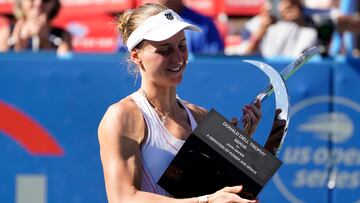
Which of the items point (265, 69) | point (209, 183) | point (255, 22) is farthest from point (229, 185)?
point (255, 22)

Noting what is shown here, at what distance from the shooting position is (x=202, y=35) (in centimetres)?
689

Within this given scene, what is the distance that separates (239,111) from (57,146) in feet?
3.99

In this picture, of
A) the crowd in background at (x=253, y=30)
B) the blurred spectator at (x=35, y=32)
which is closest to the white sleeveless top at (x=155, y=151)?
the crowd in background at (x=253, y=30)

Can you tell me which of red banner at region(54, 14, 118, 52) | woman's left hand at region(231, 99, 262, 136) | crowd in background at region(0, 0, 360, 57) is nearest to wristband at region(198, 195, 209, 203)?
woman's left hand at region(231, 99, 262, 136)

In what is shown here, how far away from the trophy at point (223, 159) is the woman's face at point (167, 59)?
0.25 m

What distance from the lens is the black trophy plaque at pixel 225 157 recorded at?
136 inches

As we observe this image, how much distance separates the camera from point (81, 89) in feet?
20.2

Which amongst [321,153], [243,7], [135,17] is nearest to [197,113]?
[135,17]

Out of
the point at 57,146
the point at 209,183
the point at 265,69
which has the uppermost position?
the point at 265,69

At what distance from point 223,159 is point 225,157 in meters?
0.01

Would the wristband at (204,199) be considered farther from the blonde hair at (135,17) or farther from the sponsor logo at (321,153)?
the sponsor logo at (321,153)

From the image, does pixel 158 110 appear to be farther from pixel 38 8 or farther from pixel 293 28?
pixel 293 28

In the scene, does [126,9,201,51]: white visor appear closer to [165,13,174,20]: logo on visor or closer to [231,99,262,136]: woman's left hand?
[165,13,174,20]: logo on visor

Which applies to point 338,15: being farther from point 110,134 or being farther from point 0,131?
point 110,134
